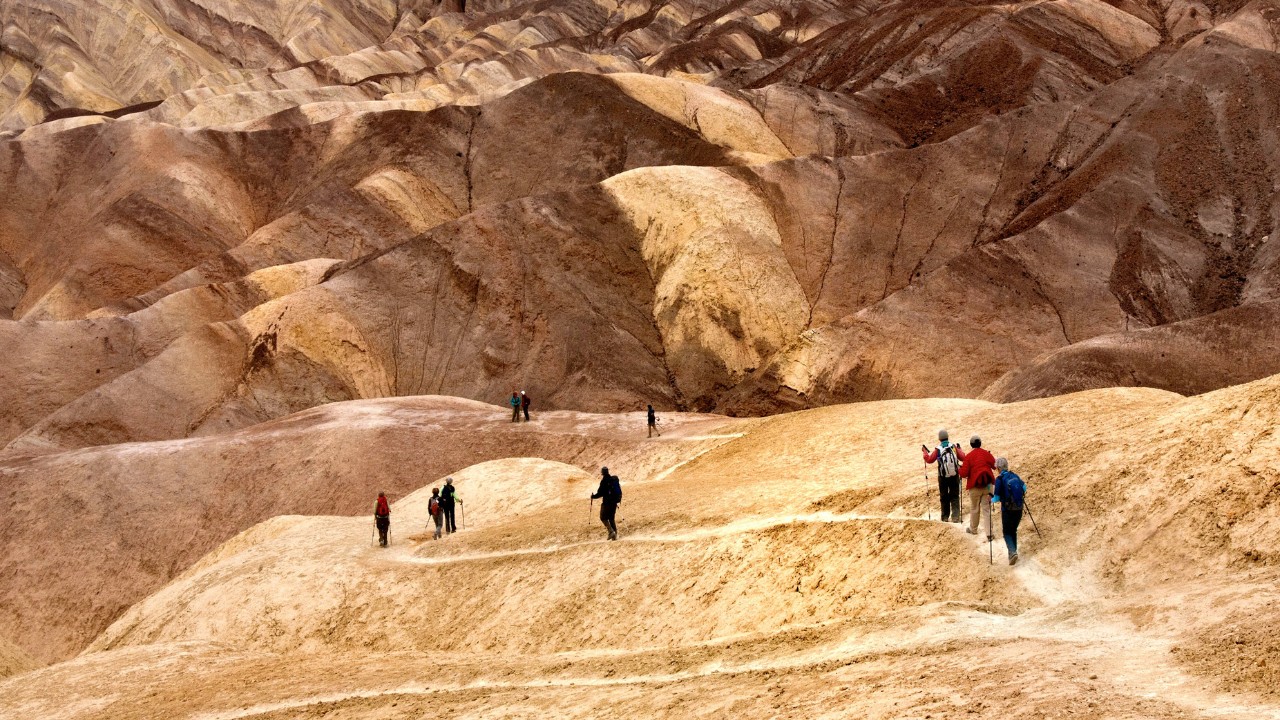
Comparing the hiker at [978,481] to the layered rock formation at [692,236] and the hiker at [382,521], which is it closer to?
the hiker at [382,521]

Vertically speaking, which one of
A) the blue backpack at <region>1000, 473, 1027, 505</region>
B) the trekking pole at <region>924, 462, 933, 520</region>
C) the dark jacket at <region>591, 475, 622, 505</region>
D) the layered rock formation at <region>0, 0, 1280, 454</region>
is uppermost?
the layered rock formation at <region>0, 0, 1280, 454</region>

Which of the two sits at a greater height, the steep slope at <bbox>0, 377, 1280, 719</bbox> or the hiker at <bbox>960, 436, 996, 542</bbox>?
the hiker at <bbox>960, 436, 996, 542</bbox>

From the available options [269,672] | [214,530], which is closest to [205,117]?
[214,530]

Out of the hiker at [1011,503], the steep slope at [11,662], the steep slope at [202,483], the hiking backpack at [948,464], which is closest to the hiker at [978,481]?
the hiking backpack at [948,464]

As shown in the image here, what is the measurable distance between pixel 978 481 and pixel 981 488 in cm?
13

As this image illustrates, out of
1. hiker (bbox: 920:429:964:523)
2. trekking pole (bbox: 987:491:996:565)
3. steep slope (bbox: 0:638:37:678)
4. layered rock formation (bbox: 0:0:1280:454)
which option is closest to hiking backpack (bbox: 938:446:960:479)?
hiker (bbox: 920:429:964:523)

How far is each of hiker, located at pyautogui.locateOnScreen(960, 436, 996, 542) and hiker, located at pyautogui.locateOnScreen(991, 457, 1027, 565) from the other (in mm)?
624

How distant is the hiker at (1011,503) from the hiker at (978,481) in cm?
62

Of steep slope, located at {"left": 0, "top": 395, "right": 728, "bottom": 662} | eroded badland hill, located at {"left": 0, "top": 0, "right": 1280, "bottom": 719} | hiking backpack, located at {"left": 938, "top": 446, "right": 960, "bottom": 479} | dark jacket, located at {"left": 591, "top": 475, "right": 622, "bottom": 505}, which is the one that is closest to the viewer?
eroded badland hill, located at {"left": 0, "top": 0, "right": 1280, "bottom": 719}

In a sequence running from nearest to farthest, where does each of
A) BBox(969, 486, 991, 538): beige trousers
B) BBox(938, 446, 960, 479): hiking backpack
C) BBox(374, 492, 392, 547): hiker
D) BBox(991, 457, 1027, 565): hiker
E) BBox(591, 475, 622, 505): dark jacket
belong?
BBox(991, 457, 1027, 565): hiker
BBox(969, 486, 991, 538): beige trousers
BBox(938, 446, 960, 479): hiking backpack
BBox(591, 475, 622, 505): dark jacket
BBox(374, 492, 392, 547): hiker

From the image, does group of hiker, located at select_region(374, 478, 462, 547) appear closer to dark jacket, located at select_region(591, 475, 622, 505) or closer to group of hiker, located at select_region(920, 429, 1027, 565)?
dark jacket, located at select_region(591, 475, 622, 505)

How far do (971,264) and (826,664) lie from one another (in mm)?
45561

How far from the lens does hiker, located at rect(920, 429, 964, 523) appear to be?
15727mm

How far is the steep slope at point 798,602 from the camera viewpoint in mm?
10484
